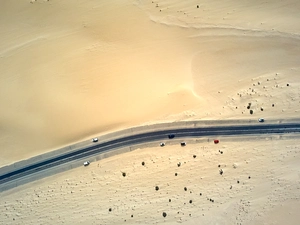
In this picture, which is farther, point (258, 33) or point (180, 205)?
point (258, 33)

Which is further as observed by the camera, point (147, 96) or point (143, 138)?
point (147, 96)

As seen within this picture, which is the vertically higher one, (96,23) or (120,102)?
(96,23)

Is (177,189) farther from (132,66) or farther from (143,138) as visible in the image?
(132,66)

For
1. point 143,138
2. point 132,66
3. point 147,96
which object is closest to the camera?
point 143,138

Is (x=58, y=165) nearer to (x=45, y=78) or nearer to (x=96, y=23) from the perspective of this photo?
(x=45, y=78)

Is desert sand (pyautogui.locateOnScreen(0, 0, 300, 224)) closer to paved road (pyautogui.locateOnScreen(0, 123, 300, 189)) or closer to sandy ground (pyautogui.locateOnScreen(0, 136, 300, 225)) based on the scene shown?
sandy ground (pyautogui.locateOnScreen(0, 136, 300, 225))

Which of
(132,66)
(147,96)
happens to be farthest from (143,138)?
(132,66)

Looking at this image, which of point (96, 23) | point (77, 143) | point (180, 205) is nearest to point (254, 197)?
point (180, 205)
